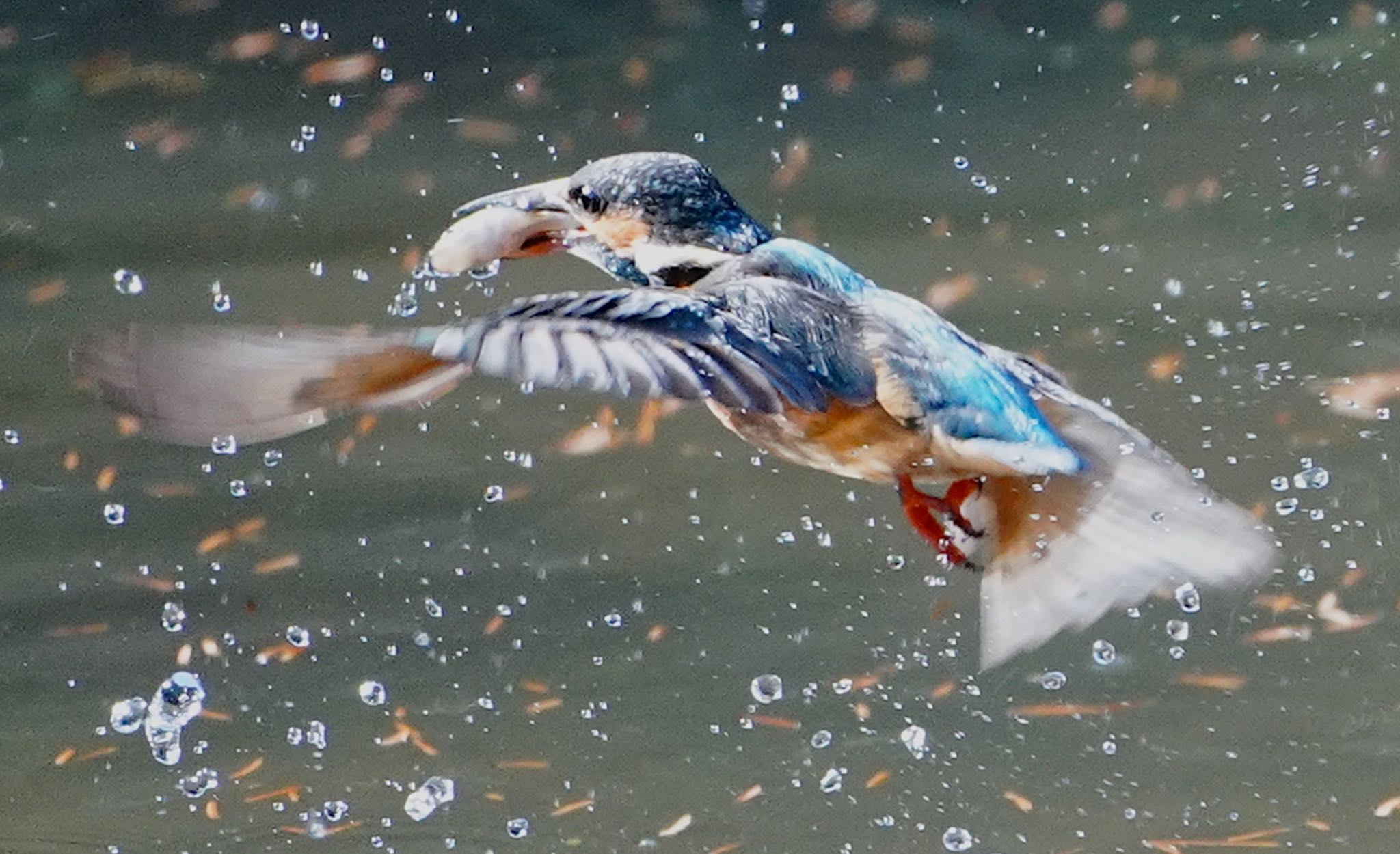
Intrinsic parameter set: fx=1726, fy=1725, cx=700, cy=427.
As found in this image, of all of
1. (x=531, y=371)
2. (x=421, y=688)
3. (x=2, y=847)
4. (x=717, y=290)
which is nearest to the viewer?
(x=531, y=371)

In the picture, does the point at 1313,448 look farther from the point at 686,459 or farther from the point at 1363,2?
the point at 686,459

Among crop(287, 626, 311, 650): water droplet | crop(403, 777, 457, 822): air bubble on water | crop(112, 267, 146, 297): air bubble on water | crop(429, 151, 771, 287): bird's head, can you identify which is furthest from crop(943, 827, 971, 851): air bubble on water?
crop(112, 267, 146, 297): air bubble on water

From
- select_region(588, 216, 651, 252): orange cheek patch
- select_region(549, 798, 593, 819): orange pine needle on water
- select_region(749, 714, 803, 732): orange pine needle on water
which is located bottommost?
select_region(549, 798, 593, 819): orange pine needle on water

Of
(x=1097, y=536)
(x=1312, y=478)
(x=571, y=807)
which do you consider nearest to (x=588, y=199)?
(x=1097, y=536)

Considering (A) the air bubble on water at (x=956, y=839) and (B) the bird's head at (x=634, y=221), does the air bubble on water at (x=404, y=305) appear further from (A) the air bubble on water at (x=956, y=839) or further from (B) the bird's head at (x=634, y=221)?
(A) the air bubble on water at (x=956, y=839)

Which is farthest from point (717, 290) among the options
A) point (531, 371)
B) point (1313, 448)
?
point (1313, 448)

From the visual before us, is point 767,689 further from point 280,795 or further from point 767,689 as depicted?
point 280,795

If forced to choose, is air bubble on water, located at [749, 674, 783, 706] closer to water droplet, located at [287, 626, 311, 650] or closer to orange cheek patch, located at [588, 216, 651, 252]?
water droplet, located at [287, 626, 311, 650]

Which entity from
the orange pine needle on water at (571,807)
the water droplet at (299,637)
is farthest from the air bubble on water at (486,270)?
the orange pine needle on water at (571,807)
